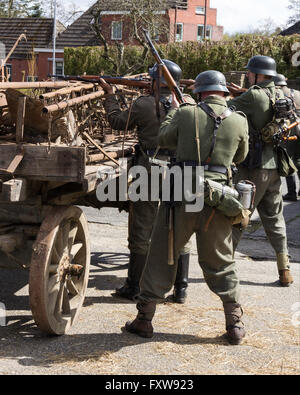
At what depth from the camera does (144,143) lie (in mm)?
5770

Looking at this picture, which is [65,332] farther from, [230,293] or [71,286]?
[230,293]

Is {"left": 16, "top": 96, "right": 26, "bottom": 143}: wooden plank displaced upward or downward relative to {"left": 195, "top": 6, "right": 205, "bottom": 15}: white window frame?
downward

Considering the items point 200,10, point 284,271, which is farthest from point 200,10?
point 284,271

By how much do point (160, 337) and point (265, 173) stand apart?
233 centimetres

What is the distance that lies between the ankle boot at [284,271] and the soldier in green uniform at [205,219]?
1.95 m

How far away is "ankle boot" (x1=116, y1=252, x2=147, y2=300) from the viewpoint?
5930 millimetres

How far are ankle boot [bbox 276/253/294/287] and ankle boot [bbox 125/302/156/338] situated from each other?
2264 millimetres

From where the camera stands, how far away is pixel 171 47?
2464 cm

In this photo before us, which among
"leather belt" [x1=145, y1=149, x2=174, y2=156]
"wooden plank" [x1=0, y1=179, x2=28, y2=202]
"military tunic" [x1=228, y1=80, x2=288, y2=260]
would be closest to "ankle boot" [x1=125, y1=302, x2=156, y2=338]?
"wooden plank" [x1=0, y1=179, x2=28, y2=202]

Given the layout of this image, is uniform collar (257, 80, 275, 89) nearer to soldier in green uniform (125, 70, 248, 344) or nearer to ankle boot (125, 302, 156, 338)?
soldier in green uniform (125, 70, 248, 344)

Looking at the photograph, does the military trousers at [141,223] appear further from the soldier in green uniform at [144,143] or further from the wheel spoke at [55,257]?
the wheel spoke at [55,257]

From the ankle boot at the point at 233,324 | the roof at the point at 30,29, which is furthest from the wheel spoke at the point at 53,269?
the roof at the point at 30,29

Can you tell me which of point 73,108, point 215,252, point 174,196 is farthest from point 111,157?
point 215,252

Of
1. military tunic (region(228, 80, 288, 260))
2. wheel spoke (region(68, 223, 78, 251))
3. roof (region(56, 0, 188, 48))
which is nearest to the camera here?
wheel spoke (region(68, 223, 78, 251))
